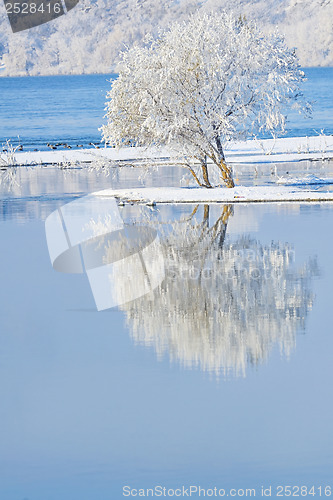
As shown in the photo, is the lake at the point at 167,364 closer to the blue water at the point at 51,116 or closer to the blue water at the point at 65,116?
the blue water at the point at 65,116

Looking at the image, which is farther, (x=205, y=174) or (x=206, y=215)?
(x=205, y=174)

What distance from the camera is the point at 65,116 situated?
355 feet

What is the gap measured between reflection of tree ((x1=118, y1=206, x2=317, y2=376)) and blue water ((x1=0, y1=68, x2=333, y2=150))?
33.5 m

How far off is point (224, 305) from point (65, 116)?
306ft

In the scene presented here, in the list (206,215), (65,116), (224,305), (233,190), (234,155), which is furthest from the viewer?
(65,116)

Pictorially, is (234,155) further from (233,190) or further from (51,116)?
(51,116)

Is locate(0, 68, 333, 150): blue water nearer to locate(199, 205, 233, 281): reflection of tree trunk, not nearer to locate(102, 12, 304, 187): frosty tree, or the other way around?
locate(102, 12, 304, 187): frosty tree

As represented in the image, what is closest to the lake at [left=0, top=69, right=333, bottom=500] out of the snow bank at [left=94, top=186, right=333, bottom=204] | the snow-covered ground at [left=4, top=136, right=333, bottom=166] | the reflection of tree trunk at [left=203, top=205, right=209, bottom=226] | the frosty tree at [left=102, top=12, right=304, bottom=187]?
the reflection of tree trunk at [left=203, top=205, right=209, bottom=226]

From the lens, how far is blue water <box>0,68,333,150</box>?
3113 inches

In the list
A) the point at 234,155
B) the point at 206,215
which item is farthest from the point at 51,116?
the point at 206,215

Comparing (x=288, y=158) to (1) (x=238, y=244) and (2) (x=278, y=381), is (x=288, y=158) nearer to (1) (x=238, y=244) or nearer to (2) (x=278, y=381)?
(1) (x=238, y=244)

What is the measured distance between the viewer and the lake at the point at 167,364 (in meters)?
10.7

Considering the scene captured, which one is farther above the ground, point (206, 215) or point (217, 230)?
point (206, 215)

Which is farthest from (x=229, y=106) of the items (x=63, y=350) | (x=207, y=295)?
(x=63, y=350)
